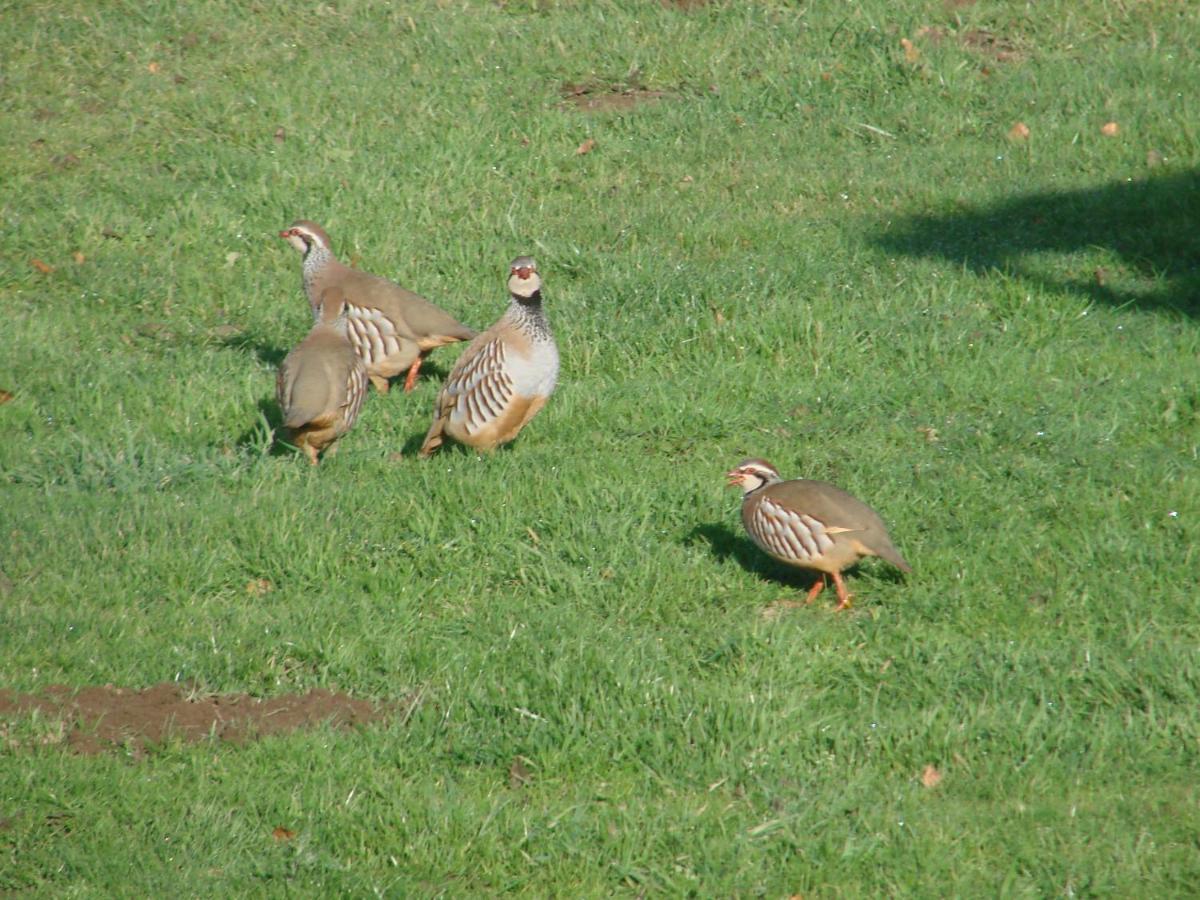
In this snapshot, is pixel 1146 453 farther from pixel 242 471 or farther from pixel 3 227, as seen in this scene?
pixel 3 227

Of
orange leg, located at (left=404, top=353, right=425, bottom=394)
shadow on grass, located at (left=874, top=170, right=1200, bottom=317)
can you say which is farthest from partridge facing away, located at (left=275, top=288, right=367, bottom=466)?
shadow on grass, located at (left=874, top=170, right=1200, bottom=317)

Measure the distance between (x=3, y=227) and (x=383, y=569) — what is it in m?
5.85

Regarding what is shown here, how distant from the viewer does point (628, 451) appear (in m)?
7.83

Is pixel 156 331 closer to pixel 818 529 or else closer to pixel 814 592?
pixel 814 592

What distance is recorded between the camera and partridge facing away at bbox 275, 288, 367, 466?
7.78 meters

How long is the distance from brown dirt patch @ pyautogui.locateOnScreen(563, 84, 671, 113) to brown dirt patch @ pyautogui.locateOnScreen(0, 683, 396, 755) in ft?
25.6

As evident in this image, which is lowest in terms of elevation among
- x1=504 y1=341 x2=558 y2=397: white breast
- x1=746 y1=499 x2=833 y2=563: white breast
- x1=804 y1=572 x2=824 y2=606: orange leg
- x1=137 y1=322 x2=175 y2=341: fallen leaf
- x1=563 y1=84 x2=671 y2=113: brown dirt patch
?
x1=137 y1=322 x2=175 y2=341: fallen leaf

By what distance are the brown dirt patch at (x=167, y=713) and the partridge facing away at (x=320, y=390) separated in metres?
2.30

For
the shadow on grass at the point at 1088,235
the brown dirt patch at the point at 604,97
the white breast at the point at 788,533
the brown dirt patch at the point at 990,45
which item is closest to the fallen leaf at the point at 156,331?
the brown dirt patch at the point at 604,97

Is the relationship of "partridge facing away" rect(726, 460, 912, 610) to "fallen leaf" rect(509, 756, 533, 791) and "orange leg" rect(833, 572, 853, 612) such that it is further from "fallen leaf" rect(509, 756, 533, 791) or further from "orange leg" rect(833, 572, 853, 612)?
"fallen leaf" rect(509, 756, 533, 791)

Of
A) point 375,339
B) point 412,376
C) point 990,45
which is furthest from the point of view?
point 990,45

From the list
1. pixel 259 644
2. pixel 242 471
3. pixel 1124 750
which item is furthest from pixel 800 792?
pixel 242 471

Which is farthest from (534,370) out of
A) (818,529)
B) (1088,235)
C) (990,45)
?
(990,45)

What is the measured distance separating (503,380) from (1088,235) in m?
4.44
